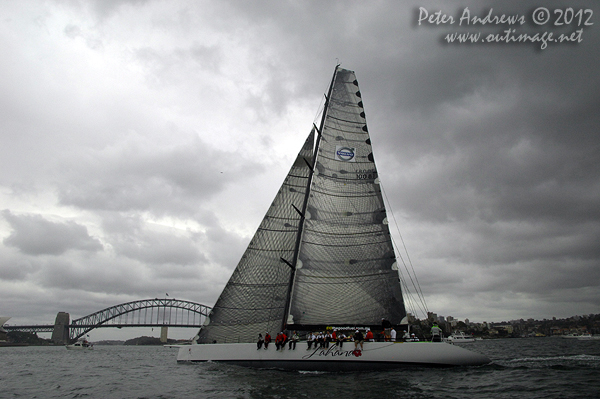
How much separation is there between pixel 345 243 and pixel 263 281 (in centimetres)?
397

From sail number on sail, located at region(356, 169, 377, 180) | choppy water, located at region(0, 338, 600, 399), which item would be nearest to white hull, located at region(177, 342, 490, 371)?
choppy water, located at region(0, 338, 600, 399)

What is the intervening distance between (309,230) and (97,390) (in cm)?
932

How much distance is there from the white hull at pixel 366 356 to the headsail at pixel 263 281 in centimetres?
212

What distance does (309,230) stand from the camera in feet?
56.4

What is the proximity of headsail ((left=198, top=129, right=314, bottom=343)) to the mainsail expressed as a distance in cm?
4

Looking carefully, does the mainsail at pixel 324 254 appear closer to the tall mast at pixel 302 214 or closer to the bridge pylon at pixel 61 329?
the tall mast at pixel 302 214

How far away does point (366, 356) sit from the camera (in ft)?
45.7

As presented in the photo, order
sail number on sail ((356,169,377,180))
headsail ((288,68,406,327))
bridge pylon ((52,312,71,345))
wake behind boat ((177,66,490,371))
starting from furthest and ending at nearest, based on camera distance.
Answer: bridge pylon ((52,312,71,345)) → sail number on sail ((356,169,377,180)) → headsail ((288,68,406,327)) → wake behind boat ((177,66,490,371))

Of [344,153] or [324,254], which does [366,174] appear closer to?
[344,153]

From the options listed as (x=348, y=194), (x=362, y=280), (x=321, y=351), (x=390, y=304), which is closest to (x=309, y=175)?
(x=348, y=194)

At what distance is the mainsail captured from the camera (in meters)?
16.2

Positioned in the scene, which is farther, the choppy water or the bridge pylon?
the bridge pylon

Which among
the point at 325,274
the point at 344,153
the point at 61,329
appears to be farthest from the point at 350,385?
the point at 61,329

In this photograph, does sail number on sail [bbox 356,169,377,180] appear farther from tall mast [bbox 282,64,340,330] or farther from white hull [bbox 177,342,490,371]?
white hull [bbox 177,342,490,371]
